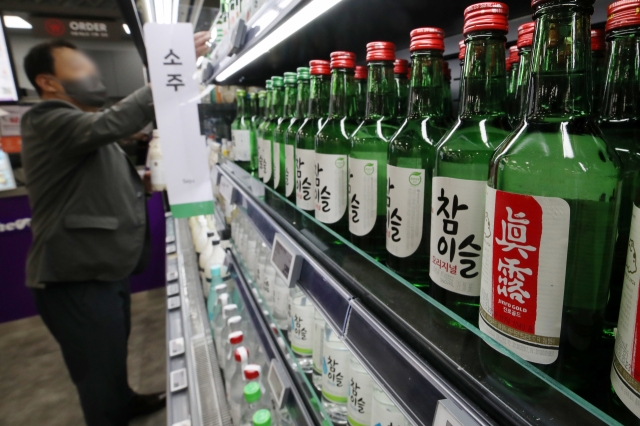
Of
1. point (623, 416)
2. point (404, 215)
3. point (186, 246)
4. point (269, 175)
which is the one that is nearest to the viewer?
point (623, 416)

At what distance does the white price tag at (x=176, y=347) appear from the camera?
1.88 m

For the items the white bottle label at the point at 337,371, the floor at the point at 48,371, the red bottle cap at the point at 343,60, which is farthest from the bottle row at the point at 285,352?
the floor at the point at 48,371

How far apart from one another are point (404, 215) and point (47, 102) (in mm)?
1907

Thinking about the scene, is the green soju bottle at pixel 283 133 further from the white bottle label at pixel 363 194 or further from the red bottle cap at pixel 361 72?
the white bottle label at pixel 363 194

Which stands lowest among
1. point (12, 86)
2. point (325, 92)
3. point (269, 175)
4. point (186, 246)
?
point (186, 246)

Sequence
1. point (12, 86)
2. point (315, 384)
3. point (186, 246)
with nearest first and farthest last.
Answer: point (315, 384) < point (186, 246) < point (12, 86)

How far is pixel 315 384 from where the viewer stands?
1059 millimetres

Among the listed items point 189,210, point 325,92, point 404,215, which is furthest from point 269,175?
point 404,215

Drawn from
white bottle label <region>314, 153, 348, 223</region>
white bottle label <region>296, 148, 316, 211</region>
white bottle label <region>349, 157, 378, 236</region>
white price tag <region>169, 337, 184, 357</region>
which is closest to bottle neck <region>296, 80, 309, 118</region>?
white bottle label <region>296, 148, 316, 211</region>

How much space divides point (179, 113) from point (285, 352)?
90 centimetres

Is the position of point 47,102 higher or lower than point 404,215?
higher

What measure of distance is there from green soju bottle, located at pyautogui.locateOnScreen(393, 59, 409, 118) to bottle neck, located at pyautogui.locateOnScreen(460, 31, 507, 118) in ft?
1.00

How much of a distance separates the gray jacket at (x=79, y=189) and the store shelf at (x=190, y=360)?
39 cm

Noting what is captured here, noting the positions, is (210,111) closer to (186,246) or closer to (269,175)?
(186,246)
